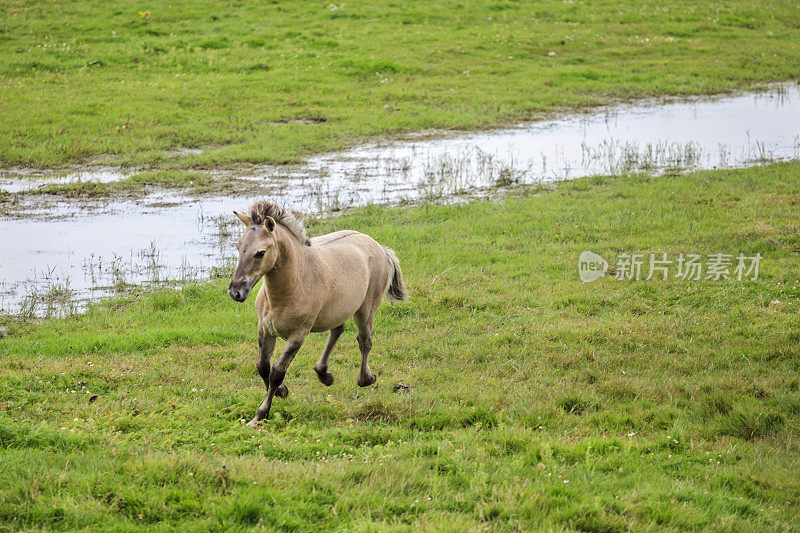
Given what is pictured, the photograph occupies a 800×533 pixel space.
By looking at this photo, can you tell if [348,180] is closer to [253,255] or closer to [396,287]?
[396,287]

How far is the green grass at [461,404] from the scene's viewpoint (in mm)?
5711

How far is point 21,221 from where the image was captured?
16.5m

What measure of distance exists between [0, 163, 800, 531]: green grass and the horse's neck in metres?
1.28

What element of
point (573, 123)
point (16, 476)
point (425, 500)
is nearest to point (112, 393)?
point (16, 476)

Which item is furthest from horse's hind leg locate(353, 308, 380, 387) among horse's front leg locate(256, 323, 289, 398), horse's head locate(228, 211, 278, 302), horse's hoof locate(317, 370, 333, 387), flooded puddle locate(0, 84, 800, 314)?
flooded puddle locate(0, 84, 800, 314)

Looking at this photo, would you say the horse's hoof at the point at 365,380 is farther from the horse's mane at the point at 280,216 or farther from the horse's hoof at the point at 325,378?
the horse's mane at the point at 280,216

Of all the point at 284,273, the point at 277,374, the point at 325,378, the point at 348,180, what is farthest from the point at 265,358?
the point at 348,180

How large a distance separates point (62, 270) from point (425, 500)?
10.8 metres

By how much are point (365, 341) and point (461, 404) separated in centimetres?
167

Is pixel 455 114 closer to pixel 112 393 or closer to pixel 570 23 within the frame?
pixel 570 23

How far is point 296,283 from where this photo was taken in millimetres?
8203

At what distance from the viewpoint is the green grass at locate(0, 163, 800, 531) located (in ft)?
18.7

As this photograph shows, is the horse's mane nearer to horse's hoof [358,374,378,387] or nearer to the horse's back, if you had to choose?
the horse's back

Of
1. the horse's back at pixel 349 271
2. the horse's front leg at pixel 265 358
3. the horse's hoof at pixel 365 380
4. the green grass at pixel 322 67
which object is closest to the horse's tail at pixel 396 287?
the horse's back at pixel 349 271
